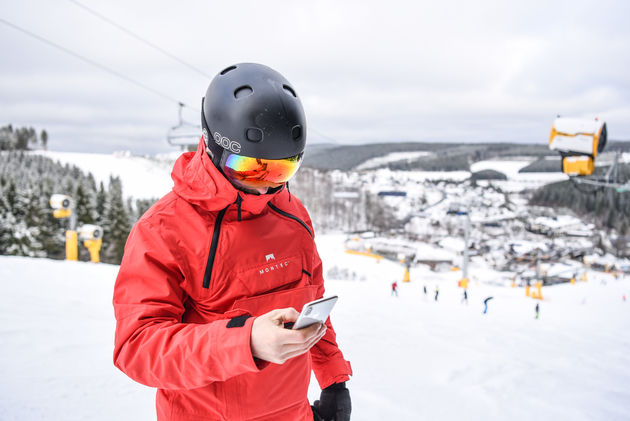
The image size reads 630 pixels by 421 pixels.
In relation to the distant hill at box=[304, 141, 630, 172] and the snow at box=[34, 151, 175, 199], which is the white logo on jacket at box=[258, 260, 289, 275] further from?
the distant hill at box=[304, 141, 630, 172]

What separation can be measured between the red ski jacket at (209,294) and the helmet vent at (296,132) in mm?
273

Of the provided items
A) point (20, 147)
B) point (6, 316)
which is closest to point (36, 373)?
point (6, 316)

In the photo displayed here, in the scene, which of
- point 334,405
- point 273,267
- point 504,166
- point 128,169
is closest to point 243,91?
point 273,267

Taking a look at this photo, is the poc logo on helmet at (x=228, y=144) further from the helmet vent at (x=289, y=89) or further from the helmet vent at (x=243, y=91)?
the helmet vent at (x=289, y=89)

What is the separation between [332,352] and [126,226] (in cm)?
3201

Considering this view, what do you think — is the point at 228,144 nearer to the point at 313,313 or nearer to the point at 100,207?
the point at 313,313

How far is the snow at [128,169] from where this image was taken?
73688mm

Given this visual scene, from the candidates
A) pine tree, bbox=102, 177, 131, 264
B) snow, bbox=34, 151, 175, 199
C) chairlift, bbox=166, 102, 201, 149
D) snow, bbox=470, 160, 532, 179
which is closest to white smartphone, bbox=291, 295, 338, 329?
chairlift, bbox=166, 102, 201, 149

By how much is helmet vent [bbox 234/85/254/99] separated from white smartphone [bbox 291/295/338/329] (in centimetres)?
82

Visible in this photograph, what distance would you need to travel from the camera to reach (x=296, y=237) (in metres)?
1.56

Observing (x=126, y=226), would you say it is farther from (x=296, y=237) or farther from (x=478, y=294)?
(x=296, y=237)

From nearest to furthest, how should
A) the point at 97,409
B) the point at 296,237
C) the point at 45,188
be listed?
the point at 296,237 → the point at 97,409 → the point at 45,188

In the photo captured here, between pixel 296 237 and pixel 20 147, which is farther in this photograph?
pixel 20 147

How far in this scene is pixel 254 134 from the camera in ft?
4.38
